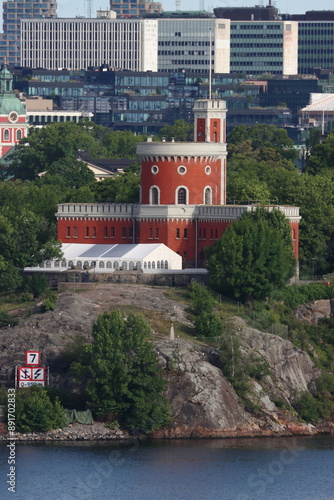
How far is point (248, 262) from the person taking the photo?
13800 centimetres

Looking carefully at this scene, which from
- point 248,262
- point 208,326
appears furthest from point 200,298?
point 208,326

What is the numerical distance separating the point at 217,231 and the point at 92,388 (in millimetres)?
29209

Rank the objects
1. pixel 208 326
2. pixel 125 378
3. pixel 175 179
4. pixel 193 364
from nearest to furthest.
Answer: pixel 125 378 < pixel 193 364 < pixel 208 326 < pixel 175 179

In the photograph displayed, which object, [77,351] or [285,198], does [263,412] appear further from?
[285,198]

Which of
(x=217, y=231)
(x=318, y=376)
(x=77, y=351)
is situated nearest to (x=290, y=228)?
(x=217, y=231)

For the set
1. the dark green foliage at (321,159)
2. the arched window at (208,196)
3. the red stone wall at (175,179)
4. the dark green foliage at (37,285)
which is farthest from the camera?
the dark green foliage at (321,159)

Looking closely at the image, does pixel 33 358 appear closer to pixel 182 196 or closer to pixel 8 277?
pixel 8 277

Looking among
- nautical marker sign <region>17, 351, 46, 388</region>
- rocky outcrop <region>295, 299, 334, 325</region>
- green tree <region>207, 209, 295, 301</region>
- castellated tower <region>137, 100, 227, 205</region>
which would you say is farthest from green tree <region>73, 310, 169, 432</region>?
castellated tower <region>137, 100, 227, 205</region>

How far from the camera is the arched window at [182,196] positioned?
150375 mm

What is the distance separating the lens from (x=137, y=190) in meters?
162

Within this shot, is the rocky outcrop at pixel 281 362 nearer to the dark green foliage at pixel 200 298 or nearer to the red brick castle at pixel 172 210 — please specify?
the dark green foliage at pixel 200 298

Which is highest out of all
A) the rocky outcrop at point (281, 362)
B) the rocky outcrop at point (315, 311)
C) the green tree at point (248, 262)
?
the green tree at point (248, 262)

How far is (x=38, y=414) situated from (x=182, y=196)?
34468 mm

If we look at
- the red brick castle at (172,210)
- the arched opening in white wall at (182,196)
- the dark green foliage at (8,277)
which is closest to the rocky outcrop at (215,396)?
the dark green foliage at (8,277)
